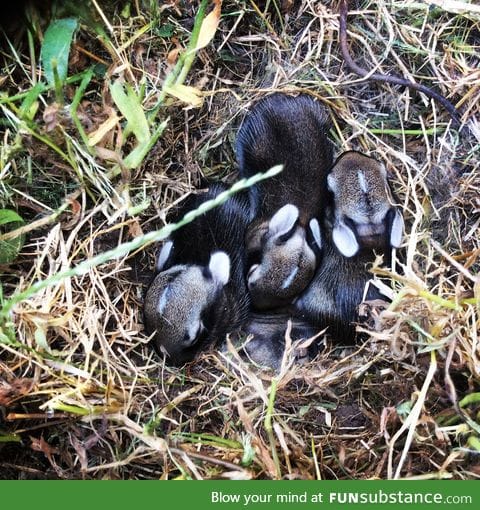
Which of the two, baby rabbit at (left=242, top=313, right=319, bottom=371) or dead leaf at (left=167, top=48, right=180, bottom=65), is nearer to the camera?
dead leaf at (left=167, top=48, right=180, bottom=65)

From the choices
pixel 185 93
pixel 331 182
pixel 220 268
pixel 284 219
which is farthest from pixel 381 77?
pixel 220 268

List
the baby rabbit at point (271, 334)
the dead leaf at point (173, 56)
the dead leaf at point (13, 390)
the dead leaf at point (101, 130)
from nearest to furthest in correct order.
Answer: the dead leaf at point (13, 390) < the dead leaf at point (101, 130) < the dead leaf at point (173, 56) < the baby rabbit at point (271, 334)

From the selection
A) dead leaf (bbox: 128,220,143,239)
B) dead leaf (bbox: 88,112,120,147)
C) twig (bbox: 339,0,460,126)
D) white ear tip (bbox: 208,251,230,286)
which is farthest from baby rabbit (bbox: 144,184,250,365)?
twig (bbox: 339,0,460,126)

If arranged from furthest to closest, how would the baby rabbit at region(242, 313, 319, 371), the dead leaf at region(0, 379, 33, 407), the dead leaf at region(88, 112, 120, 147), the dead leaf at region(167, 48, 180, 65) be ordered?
1. the baby rabbit at region(242, 313, 319, 371)
2. the dead leaf at region(167, 48, 180, 65)
3. the dead leaf at region(88, 112, 120, 147)
4. the dead leaf at region(0, 379, 33, 407)

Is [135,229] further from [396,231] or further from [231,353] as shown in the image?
[396,231]

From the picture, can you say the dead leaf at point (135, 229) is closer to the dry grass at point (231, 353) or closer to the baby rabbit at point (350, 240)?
the dry grass at point (231, 353)

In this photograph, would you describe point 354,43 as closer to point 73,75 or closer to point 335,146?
point 335,146

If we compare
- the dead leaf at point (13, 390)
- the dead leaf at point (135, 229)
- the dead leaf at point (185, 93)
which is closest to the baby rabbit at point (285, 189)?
the dead leaf at point (185, 93)

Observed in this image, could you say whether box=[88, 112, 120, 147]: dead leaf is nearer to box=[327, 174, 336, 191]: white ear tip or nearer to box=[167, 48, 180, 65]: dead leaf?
box=[167, 48, 180, 65]: dead leaf
